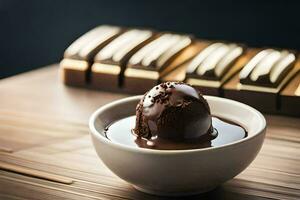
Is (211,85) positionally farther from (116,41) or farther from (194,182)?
(194,182)

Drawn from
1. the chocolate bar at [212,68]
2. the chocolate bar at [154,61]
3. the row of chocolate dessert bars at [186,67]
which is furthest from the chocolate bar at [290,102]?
the chocolate bar at [154,61]

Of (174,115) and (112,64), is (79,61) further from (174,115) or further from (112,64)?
(174,115)

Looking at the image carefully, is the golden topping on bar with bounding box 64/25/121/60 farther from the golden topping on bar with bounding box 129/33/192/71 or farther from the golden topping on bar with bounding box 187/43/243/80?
the golden topping on bar with bounding box 187/43/243/80

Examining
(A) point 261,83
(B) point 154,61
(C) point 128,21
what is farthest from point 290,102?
(C) point 128,21

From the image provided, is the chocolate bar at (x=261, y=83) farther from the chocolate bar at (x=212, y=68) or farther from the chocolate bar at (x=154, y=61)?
the chocolate bar at (x=154, y=61)

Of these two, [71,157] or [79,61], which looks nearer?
[71,157]

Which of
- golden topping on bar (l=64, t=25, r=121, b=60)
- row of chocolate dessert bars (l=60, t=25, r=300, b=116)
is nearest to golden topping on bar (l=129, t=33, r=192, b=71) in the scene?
row of chocolate dessert bars (l=60, t=25, r=300, b=116)

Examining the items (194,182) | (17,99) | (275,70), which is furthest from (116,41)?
(194,182)
